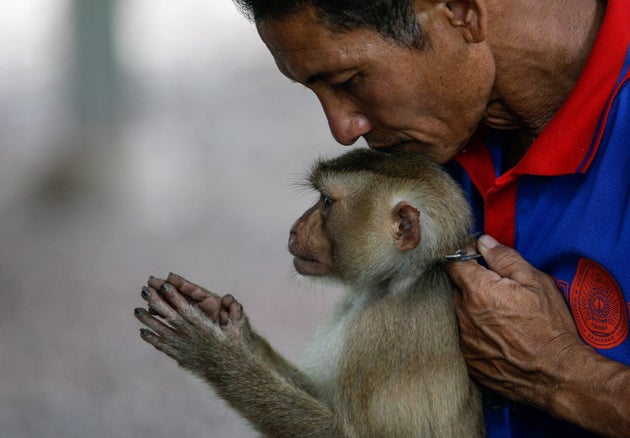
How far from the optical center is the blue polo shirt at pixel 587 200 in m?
2.24

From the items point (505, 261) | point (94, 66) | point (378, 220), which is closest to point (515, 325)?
point (505, 261)

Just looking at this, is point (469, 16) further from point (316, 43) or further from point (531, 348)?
point (531, 348)

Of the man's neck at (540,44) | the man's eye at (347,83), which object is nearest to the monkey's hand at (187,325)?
the man's eye at (347,83)

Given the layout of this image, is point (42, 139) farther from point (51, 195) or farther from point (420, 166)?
point (420, 166)

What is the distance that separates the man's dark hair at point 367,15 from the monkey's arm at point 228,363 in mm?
858

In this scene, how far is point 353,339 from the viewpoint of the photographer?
2639mm

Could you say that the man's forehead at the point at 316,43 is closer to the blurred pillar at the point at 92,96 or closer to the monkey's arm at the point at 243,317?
the monkey's arm at the point at 243,317

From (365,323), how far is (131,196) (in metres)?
5.34

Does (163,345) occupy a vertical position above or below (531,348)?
above

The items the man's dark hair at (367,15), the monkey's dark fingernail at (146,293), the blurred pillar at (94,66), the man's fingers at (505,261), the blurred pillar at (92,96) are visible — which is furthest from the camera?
the blurred pillar at (94,66)

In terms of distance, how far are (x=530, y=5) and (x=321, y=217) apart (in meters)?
0.80

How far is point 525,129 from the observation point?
100 inches

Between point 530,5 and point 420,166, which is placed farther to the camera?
point 420,166

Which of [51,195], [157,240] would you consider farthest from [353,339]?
[51,195]
